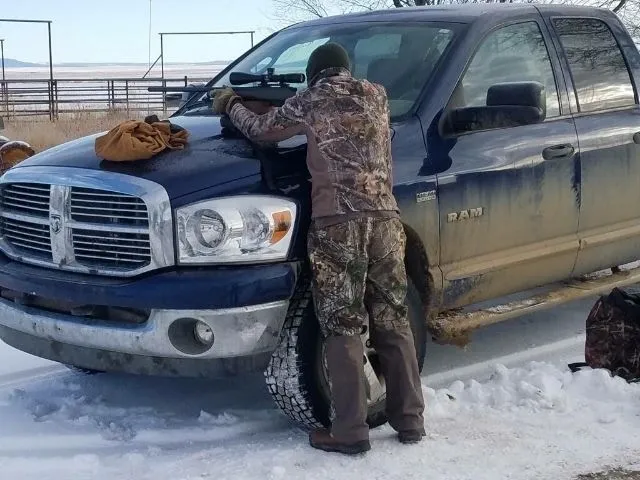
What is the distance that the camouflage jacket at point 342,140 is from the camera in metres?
3.66

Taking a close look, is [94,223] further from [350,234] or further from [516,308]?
[516,308]

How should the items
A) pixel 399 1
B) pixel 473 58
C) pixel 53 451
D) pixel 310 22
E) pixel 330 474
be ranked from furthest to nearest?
pixel 399 1 → pixel 310 22 → pixel 473 58 → pixel 53 451 → pixel 330 474

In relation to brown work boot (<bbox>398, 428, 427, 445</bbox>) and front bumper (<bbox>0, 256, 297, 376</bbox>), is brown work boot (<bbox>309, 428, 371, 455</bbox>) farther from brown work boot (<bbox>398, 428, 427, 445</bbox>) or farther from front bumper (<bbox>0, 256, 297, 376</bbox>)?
front bumper (<bbox>0, 256, 297, 376</bbox>)

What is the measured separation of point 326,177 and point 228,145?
586 mm

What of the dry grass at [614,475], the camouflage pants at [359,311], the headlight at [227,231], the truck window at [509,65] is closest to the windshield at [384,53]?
→ the truck window at [509,65]

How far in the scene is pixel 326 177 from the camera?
366 centimetres

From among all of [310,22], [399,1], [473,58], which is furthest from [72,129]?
[473,58]

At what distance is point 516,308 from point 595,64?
1642 mm

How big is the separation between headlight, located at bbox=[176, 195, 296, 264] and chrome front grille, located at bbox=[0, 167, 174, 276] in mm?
71

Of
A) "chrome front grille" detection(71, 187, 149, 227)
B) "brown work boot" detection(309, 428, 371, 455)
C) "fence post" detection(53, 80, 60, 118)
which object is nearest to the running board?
"brown work boot" detection(309, 428, 371, 455)

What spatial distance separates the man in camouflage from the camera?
3.65 meters

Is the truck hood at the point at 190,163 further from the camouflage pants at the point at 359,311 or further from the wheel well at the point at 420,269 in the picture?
the wheel well at the point at 420,269

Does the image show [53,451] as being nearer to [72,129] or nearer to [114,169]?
[114,169]

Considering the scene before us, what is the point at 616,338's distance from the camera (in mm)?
4652
